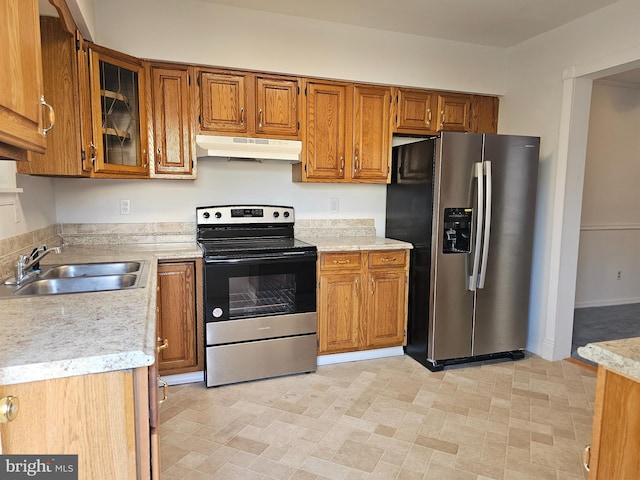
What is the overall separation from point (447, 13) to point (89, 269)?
9.43 ft

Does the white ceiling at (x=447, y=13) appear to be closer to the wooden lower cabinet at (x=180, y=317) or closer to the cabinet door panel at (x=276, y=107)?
the cabinet door panel at (x=276, y=107)

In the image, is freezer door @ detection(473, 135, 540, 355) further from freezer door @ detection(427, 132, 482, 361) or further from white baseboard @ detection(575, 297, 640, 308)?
white baseboard @ detection(575, 297, 640, 308)

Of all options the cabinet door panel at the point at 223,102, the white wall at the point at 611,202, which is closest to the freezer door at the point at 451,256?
the cabinet door panel at the point at 223,102

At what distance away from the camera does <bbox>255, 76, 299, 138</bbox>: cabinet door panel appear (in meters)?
2.98

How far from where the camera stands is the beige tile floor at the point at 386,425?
6.48 ft

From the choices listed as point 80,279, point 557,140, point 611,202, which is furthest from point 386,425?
point 611,202

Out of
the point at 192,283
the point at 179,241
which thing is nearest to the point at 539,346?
the point at 192,283

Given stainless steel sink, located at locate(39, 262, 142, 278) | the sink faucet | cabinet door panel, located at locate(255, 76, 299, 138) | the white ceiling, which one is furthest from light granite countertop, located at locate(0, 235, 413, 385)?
the white ceiling

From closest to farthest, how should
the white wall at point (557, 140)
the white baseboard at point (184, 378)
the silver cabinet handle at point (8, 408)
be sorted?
1. the silver cabinet handle at point (8, 408)
2. the white baseboard at point (184, 378)
3. the white wall at point (557, 140)

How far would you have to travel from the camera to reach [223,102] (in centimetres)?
290

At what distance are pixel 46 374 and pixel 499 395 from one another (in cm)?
262

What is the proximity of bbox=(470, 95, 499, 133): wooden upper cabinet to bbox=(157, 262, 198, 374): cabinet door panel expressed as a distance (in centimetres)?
270

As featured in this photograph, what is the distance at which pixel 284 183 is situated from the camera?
339 centimetres

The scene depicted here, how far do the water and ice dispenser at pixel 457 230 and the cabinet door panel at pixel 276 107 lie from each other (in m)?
1.30
